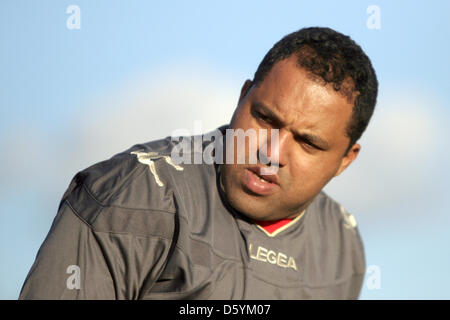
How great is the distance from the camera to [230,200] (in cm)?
339

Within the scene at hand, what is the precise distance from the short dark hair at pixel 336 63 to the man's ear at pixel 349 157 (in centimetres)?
17

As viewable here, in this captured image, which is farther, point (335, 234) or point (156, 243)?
point (335, 234)

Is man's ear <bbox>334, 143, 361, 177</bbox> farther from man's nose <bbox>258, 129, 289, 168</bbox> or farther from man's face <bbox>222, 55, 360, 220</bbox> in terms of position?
man's nose <bbox>258, 129, 289, 168</bbox>

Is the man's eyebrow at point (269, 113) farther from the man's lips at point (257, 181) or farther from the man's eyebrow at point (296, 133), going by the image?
the man's lips at point (257, 181)

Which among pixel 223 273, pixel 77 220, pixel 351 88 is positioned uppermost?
pixel 351 88

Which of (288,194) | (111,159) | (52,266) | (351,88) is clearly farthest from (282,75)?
(52,266)

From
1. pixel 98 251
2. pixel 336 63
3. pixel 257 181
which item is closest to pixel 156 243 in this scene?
pixel 98 251

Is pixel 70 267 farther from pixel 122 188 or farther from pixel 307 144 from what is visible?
pixel 307 144

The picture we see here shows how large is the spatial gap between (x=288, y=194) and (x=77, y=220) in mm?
994

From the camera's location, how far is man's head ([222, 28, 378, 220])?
3.28 metres

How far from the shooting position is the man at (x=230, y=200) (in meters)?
3.05

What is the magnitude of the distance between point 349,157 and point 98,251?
1.47 meters

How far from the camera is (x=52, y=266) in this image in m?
2.98
